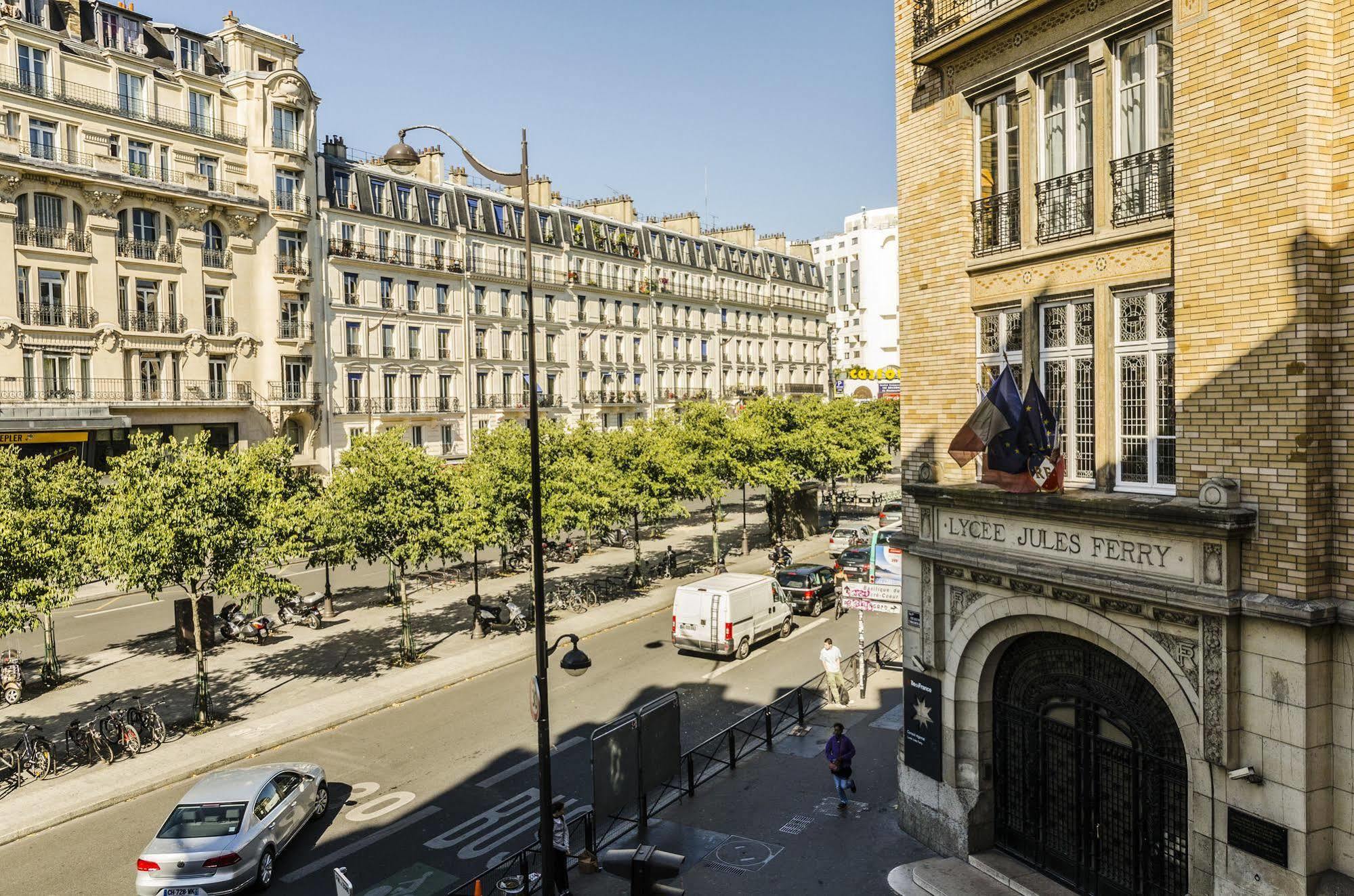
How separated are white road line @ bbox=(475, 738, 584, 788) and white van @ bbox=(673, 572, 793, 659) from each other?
5.85m

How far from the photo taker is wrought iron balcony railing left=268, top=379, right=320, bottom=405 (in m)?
46.9

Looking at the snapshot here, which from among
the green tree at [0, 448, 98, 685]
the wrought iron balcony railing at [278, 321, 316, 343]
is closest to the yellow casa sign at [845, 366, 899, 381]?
the wrought iron balcony railing at [278, 321, 316, 343]

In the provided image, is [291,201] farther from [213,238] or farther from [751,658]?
[751,658]

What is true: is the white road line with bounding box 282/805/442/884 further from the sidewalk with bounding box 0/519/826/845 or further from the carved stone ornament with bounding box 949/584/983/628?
the carved stone ornament with bounding box 949/584/983/628

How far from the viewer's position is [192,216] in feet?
145

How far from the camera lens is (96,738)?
1805 centimetres

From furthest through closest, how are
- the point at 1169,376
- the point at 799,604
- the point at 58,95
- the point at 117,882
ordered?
the point at 58,95, the point at 799,604, the point at 117,882, the point at 1169,376

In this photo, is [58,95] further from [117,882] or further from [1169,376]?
[1169,376]

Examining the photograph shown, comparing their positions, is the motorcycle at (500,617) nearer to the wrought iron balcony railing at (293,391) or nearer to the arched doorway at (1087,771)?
the arched doorway at (1087,771)

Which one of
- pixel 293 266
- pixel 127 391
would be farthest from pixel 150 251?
pixel 127 391

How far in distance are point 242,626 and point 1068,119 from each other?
25684 mm

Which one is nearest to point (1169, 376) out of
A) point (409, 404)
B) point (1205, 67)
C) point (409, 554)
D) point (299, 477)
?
point (1205, 67)

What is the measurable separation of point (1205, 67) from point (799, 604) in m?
21.6

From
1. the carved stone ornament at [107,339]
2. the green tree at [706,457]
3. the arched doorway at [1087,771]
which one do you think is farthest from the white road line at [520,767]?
the carved stone ornament at [107,339]
